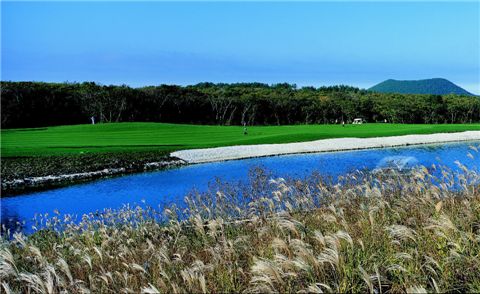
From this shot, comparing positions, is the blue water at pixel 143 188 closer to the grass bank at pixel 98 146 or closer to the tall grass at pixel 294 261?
the grass bank at pixel 98 146

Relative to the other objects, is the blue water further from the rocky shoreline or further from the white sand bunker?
the white sand bunker

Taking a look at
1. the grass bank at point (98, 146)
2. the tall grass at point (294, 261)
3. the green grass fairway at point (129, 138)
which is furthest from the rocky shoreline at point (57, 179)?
the tall grass at point (294, 261)

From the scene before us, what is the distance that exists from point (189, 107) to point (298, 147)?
47.4 meters

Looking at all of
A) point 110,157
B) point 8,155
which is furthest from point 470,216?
point 8,155

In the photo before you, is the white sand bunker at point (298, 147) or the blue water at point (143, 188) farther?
the white sand bunker at point (298, 147)

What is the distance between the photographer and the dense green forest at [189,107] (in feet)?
214

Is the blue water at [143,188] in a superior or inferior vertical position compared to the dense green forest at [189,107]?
inferior

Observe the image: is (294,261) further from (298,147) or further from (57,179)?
(298,147)

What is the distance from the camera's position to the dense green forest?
6531 centimetres

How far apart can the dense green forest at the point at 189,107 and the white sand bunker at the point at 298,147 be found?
3906cm

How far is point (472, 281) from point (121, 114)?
72.6 m

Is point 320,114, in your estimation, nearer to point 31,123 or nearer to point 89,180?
point 31,123

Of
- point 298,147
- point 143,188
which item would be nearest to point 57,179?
point 143,188

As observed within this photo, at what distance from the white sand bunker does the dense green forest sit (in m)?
39.1
